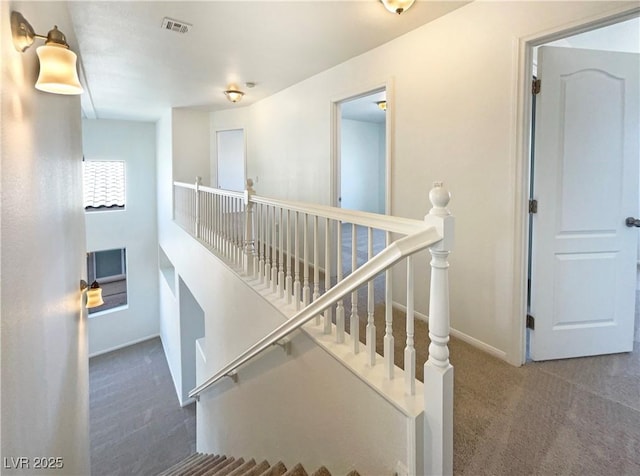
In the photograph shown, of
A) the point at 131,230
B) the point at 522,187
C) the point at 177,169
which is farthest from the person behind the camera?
the point at 131,230

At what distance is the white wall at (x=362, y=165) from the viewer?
841 centimetres

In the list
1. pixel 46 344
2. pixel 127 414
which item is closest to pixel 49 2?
pixel 46 344

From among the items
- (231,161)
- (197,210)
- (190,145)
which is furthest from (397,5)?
(231,161)

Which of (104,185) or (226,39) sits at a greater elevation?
(226,39)

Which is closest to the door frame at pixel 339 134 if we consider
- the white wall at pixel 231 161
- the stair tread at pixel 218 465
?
the stair tread at pixel 218 465

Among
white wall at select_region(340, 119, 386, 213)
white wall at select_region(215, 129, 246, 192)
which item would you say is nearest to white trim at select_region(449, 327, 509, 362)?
white wall at select_region(215, 129, 246, 192)

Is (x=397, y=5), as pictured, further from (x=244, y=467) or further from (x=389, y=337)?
(x=244, y=467)

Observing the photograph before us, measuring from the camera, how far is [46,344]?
1646 mm

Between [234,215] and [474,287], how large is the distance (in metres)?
2.28

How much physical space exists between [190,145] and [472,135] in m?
5.42

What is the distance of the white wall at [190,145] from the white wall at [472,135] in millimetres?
4074

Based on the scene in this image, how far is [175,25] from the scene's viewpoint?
2914 mm

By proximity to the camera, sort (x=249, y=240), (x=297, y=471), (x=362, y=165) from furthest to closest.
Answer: (x=362, y=165) < (x=249, y=240) < (x=297, y=471)

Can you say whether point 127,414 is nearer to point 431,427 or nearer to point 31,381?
point 31,381
